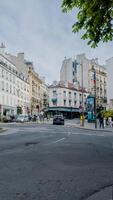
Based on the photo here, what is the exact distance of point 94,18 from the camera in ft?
32.8

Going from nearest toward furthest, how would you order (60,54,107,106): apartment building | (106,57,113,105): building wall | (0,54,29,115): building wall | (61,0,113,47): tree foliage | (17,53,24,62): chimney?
(61,0,113,47): tree foliage, (106,57,113,105): building wall, (0,54,29,115): building wall, (17,53,24,62): chimney, (60,54,107,106): apartment building

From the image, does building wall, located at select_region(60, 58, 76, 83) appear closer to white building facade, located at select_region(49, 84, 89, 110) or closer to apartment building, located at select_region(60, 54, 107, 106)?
apartment building, located at select_region(60, 54, 107, 106)

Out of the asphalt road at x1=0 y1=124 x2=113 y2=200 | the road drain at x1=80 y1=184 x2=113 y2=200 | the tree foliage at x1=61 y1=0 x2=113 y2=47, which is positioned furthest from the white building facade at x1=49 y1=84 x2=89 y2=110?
the road drain at x1=80 y1=184 x2=113 y2=200

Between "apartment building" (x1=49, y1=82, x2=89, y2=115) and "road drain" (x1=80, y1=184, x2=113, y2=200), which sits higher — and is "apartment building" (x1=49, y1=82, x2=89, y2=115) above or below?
above

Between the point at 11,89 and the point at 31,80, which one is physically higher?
the point at 31,80

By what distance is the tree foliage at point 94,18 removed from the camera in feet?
31.7

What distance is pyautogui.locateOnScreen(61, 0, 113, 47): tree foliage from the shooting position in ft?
31.7

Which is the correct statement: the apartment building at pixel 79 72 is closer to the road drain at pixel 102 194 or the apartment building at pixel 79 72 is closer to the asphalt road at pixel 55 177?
the asphalt road at pixel 55 177

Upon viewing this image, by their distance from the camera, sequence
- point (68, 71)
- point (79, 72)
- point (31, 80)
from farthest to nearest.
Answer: point (68, 71) < point (79, 72) < point (31, 80)

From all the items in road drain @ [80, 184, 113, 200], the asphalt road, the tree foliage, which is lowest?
road drain @ [80, 184, 113, 200]

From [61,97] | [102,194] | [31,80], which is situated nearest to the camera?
[102,194]

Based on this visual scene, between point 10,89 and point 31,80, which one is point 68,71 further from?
point 10,89

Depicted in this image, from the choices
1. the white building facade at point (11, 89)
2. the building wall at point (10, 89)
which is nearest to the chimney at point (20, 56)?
the white building facade at point (11, 89)

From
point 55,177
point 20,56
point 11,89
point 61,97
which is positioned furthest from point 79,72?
point 55,177
